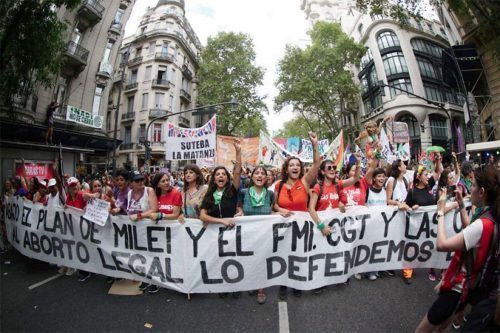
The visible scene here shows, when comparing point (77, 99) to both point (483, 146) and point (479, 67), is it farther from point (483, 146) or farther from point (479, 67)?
point (479, 67)

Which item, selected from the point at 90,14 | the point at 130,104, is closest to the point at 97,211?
the point at 90,14

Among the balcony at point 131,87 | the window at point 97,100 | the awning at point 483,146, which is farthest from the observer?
the balcony at point 131,87

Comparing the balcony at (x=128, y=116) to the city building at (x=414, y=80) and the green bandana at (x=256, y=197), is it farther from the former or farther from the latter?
the green bandana at (x=256, y=197)

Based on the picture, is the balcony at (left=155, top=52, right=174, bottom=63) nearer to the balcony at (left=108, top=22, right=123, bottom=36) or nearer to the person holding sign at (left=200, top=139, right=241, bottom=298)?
the balcony at (left=108, top=22, right=123, bottom=36)

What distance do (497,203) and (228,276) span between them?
10.1 feet

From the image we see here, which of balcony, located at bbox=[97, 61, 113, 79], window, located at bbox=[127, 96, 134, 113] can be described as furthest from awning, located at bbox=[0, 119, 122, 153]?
window, located at bbox=[127, 96, 134, 113]

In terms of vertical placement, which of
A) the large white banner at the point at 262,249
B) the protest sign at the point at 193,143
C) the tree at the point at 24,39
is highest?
the tree at the point at 24,39

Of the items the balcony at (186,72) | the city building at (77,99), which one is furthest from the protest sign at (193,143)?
the balcony at (186,72)

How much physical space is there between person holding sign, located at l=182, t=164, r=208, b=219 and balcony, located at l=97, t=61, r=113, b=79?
17.7 m

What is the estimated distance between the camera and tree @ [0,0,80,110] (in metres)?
5.42

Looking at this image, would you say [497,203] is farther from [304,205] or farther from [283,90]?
[283,90]

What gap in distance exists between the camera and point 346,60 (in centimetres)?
3197

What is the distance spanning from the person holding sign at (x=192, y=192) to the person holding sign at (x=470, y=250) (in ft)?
10.9

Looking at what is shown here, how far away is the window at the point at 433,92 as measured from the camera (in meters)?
30.6
